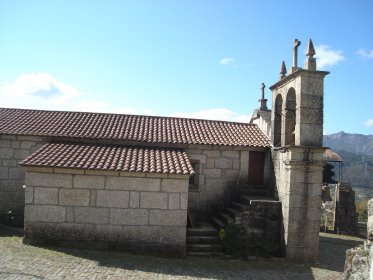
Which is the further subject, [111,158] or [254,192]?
[254,192]

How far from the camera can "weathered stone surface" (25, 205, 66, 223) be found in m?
10.1

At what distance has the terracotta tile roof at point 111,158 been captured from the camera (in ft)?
33.5

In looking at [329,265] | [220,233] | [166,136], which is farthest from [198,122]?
[329,265]

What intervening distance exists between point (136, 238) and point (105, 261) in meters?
1.35

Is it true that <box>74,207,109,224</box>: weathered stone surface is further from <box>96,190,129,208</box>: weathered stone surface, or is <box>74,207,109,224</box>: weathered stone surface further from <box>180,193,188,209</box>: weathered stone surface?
<box>180,193,188,209</box>: weathered stone surface

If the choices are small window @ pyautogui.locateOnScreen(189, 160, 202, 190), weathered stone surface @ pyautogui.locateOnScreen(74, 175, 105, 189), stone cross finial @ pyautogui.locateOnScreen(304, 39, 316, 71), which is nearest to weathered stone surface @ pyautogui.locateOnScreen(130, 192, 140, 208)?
weathered stone surface @ pyautogui.locateOnScreen(74, 175, 105, 189)

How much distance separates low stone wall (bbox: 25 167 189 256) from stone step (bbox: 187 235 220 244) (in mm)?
599

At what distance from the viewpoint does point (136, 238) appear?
10.2 metres

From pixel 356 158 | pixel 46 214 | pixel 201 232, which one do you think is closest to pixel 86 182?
pixel 46 214

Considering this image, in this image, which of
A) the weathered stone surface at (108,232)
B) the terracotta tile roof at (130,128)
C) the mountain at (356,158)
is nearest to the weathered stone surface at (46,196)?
the weathered stone surface at (108,232)

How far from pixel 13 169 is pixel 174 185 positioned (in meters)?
6.38

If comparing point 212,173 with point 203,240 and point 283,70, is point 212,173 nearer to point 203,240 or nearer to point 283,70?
point 203,240

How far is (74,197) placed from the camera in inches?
401

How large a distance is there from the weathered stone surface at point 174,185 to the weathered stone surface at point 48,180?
2.76 m
